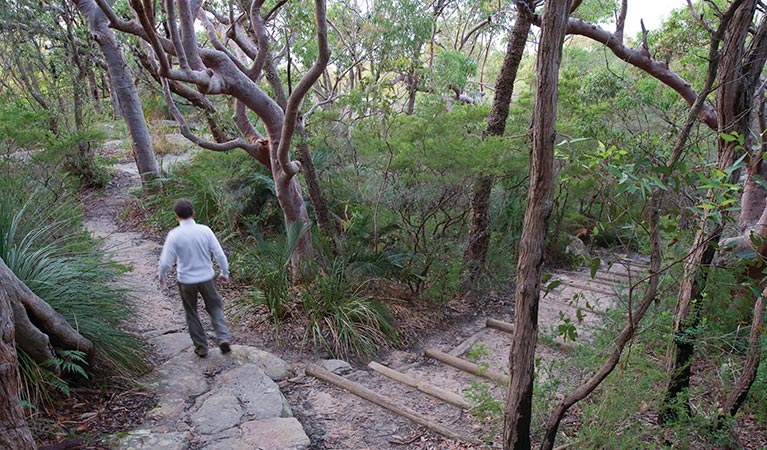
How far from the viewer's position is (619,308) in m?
4.63

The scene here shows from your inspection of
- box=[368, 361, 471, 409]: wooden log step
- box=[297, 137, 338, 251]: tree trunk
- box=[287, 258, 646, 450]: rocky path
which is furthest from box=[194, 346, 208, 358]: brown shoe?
box=[297, 137, 338, 251]: tree trunk

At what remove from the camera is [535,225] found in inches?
98.4

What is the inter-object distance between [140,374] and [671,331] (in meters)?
3.80

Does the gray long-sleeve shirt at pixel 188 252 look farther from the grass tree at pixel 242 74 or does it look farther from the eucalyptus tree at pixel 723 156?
the eucalyptus tree at pixel 723 156

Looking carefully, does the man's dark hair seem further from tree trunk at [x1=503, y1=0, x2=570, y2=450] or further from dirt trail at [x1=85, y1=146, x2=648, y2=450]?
tree trunk at [x1=503, y1=0, x2=570, y2=450]

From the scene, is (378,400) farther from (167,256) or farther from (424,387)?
(167,256)

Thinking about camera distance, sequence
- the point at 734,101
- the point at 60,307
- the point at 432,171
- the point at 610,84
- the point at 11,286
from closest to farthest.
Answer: the point at 11,286 < the point at 60,307 < the point at 734,101 < the point at 432,171 < the point at 610,84

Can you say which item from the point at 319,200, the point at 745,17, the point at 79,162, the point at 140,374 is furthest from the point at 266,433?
the point at 79,162

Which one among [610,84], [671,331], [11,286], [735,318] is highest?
[610,84]

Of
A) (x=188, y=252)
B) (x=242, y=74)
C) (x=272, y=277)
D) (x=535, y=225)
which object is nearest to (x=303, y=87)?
(x=242, y=74)

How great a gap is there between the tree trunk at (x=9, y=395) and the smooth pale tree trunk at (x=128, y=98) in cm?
636

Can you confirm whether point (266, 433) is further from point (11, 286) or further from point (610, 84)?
point (610, 84)

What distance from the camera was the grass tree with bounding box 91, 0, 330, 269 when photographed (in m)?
4.04

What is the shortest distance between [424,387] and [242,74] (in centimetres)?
351
